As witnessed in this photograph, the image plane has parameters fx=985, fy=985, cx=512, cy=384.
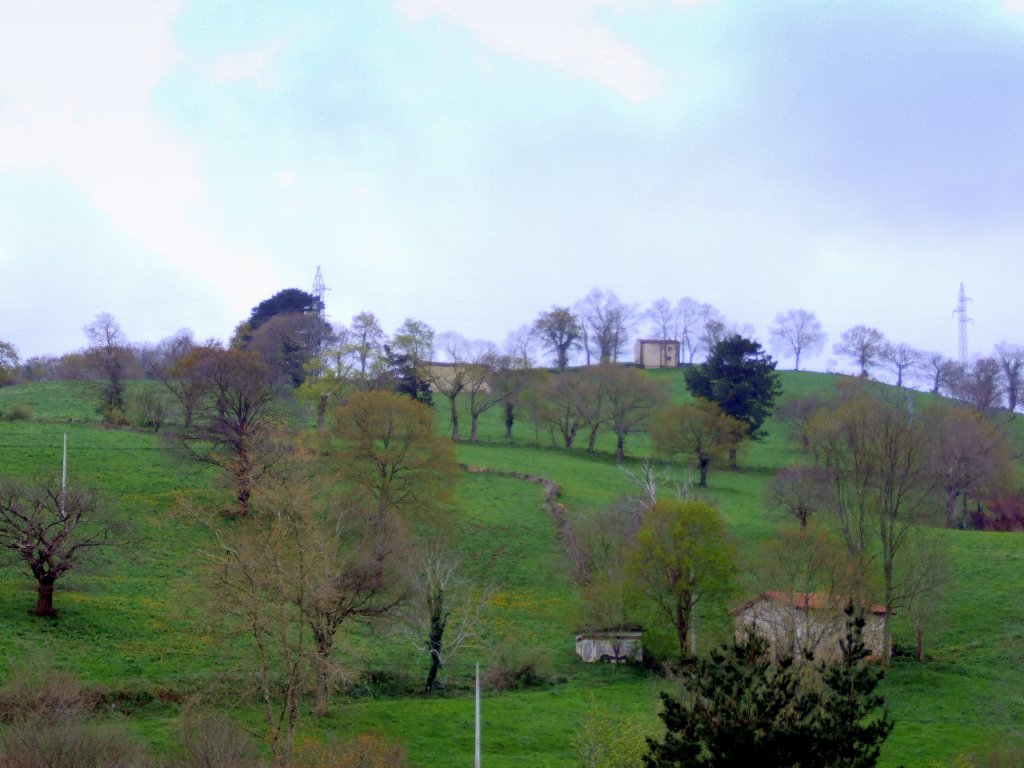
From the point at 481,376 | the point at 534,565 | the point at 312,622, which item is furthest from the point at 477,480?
the point at 312,622

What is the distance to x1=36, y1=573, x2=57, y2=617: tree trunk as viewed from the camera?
32156 millimetres

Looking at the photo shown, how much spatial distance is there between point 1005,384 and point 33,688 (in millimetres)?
105131

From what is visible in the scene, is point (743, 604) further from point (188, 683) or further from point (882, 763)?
point (188, 683)

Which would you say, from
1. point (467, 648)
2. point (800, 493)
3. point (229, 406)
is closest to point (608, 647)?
point (467, 648)

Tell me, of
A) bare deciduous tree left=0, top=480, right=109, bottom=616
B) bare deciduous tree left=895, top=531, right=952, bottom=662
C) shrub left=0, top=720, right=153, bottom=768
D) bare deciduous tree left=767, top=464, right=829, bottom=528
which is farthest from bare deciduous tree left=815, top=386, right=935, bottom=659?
bare deciduous tree left=0, top=480, right=109, bottom=616

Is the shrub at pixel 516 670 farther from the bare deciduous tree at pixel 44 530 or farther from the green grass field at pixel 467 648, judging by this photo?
the bare deciduous tree at pixel 44 530

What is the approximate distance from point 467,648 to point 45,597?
14537 mm

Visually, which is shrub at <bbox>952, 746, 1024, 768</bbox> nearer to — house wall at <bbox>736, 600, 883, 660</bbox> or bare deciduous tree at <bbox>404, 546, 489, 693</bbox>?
house wall at <bbox>736, 600, 883, 660</bbox>

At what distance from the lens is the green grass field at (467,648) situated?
28188 mm

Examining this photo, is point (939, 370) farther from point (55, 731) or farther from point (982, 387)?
point (55, 731)

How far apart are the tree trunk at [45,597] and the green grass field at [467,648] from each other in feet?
1.33

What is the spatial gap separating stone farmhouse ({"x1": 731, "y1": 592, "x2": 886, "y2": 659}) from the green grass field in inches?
81.0

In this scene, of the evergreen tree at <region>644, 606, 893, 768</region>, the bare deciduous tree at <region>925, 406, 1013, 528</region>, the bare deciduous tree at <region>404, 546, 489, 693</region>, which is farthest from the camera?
the bare deciduous tree at <region>925, 406, 1013, 528</region>

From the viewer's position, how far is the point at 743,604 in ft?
123
